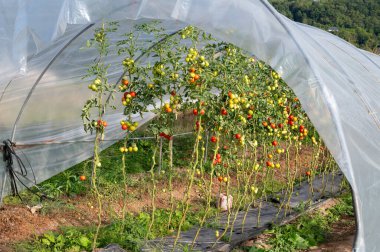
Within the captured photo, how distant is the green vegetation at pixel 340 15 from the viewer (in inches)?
923

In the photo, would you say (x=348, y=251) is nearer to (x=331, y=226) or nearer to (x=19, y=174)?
(x=331, y=226)

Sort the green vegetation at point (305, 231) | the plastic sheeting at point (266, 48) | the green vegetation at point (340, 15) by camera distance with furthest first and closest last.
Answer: the green vegetation at point (340, 15)
the green vegetation at point (305, 231)
the plastic sheeting at point (266, 48)

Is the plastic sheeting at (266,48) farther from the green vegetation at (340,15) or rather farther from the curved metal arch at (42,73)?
the green vegetation at (340,15)

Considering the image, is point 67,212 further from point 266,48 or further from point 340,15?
point 340,15

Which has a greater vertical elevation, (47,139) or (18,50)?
(18,50)

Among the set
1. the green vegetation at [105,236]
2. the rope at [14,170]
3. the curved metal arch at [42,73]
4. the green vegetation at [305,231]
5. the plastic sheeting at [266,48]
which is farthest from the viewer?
the rope at [14,170]

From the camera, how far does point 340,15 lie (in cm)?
2459

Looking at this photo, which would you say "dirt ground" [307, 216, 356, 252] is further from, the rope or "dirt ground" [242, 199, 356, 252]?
the rope

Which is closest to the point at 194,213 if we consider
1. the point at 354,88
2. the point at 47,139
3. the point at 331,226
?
the point at 331,226

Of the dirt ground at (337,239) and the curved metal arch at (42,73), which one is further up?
the curved metal arch at (42,73)

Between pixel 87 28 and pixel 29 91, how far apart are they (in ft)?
3.51

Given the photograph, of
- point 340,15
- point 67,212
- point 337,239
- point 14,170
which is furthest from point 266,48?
point 340,15

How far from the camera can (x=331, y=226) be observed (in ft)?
18.7

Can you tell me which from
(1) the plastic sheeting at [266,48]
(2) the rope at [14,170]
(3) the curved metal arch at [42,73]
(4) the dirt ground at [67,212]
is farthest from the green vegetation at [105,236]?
(1) the plastic sheeting at [266,48]
